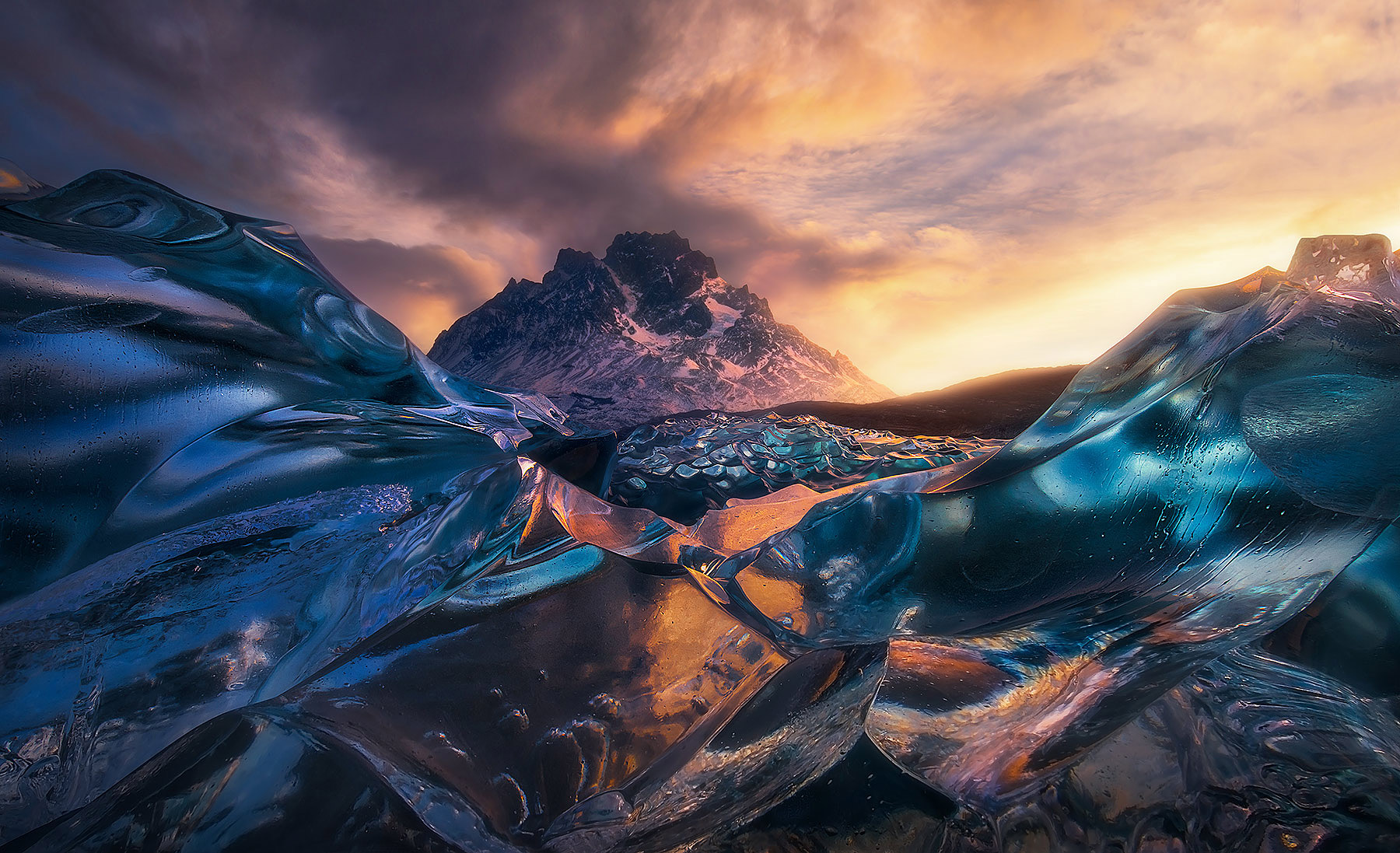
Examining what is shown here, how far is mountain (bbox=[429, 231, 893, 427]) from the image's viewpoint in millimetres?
20234

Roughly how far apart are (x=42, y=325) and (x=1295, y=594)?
1.65m

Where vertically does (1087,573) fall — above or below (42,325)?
below

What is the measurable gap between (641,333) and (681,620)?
3879 cm

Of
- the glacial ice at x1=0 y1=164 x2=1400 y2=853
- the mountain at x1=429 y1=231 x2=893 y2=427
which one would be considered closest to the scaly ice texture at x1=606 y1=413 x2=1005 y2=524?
the glacial ice at x1=0 y1=164 x2=1400 y2=853

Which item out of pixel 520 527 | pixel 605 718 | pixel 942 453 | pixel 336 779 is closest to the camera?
pixel 336 779

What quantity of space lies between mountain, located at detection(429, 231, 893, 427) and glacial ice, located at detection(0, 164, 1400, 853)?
50.8ft

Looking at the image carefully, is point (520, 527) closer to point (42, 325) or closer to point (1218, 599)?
point (42, 325)

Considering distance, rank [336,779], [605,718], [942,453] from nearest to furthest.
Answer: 1. [336,779]
2. [605,718]
3. [942,453]

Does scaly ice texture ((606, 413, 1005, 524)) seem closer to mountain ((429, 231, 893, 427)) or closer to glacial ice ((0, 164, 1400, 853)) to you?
glacial ice ((0, 164, 1400, 853))

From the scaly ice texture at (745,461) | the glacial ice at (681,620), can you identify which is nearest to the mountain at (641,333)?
the scaly ice texture at (745,461)

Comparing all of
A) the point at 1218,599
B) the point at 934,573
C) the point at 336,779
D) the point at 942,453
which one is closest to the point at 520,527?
the point at 336,779

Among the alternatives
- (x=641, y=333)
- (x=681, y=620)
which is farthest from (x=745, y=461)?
(x=641, y=333)

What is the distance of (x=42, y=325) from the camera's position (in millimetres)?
671

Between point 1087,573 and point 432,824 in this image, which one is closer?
point 432,824
